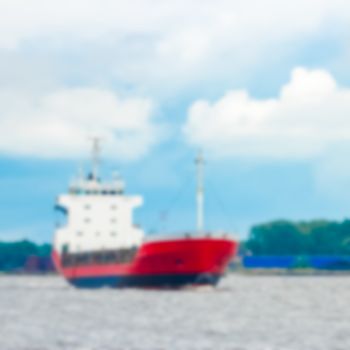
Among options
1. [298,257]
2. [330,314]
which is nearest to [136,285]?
[330,314]

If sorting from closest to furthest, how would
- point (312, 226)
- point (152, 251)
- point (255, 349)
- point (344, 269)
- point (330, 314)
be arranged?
point (255, 349) → point (330, 314) → point (152, 251) → point (344, 269) → point (312, 226)

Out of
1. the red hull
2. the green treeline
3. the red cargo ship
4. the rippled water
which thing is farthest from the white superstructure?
the green treeline

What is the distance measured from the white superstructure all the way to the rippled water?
1289 centimetres

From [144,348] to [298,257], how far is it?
115 m

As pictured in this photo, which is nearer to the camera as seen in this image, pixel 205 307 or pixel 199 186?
pixel 205 307

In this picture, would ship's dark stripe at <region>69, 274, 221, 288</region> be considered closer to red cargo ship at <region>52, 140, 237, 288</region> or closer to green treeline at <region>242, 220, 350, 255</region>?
red cargo ship at <region>52, 140, 237, 288</region>

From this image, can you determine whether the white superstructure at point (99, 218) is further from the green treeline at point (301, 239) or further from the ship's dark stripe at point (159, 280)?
the green treeline at point (301, 239)

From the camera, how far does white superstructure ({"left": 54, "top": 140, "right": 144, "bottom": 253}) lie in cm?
6806

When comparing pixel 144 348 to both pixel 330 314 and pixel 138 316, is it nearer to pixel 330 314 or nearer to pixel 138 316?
pixel 138 316

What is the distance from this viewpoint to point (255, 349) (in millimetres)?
27938

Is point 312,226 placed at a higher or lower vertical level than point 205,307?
higher

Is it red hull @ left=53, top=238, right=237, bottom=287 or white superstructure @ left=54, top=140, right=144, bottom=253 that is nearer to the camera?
red hull @ left=53, top=238, right=237, bottom=287

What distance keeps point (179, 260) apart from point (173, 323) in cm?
2113

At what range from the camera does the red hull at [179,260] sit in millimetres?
57500
